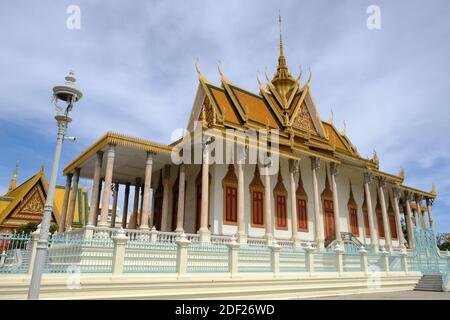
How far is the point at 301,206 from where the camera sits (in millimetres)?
18484

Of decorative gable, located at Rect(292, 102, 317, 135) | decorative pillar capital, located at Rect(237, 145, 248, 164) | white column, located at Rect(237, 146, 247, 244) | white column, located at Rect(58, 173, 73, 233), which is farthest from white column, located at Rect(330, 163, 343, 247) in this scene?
white column, located at Rect(58, 173, 73, 233)

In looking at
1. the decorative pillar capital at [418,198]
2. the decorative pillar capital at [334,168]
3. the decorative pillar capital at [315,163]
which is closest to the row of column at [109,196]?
the decorative pillar capital at [315,163]

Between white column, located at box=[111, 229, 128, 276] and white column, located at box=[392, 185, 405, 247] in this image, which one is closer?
white column, located at box=[111, 229, 128, 276]

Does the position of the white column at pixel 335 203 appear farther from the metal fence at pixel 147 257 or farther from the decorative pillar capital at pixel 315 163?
the metal fence at pixel 147 257

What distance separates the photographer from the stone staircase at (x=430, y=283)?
48.3 feet

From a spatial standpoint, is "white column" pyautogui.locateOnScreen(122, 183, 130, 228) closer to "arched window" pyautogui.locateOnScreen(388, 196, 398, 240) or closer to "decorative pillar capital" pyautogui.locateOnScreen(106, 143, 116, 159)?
"decorative pillar capital" pyautogui.locateOnScreen(106, 143, 116, 159)

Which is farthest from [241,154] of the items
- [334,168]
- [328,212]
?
[328,212]

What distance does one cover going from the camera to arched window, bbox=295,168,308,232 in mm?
18016

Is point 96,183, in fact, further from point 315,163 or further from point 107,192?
point 315,163

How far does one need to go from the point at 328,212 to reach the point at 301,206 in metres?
2.26

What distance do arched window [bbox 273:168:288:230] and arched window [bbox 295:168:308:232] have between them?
101cm

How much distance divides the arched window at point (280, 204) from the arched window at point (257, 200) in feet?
3.19
